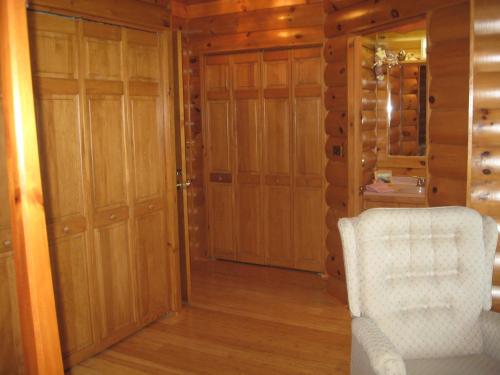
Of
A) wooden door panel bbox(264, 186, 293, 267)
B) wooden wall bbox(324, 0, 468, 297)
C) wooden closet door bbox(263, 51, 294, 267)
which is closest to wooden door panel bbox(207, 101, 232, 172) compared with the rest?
wooden closet door bbox(263, 51, 294, 267)

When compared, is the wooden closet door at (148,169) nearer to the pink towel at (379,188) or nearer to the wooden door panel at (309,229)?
the wooden door panel at (309,229)

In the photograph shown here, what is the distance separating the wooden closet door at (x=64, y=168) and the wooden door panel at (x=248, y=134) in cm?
234

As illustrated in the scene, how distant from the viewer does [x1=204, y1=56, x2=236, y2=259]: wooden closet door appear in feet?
17.7

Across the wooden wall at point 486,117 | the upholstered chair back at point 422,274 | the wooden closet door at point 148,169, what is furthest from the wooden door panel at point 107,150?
the wooden wall at point 486,117

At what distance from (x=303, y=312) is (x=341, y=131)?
1514mm

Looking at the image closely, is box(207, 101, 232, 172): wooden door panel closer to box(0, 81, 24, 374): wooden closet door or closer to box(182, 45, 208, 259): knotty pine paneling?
box(182, 45, 208, 259): knotty pine paneling

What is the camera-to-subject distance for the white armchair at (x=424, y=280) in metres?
2.41

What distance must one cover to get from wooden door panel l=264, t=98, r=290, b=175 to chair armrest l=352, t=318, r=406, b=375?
2951mm

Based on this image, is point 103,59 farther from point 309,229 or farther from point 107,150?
point 309,229

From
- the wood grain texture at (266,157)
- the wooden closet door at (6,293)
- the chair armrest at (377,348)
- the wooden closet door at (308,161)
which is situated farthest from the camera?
the wood grain texture at (266,157)

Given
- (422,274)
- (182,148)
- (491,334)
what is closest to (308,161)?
(182,148)

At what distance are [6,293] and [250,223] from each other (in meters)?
3.00

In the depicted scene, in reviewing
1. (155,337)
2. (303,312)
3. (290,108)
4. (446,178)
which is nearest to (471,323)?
(446,178)

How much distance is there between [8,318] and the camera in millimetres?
2760
